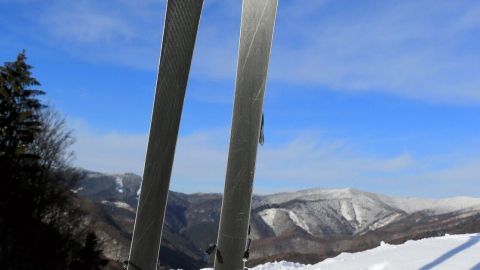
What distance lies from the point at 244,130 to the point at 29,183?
958 inches

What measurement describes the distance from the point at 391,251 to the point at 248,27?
10.9 metres

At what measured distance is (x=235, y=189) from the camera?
250 inches

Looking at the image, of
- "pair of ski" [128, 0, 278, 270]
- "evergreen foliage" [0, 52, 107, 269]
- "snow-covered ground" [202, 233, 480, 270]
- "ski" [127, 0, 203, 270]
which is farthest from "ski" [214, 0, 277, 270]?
"evergreen foliage" [0, 52, 107, 269]

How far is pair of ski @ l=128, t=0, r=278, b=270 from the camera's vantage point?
611cm

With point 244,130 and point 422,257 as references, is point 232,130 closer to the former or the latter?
point 244,130

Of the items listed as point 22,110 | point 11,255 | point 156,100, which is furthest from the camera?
point 22,110

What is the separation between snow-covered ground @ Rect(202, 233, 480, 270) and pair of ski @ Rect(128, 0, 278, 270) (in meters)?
6.83

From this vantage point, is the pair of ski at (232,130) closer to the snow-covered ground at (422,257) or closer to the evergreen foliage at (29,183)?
the snow-covered ground at (422,257)

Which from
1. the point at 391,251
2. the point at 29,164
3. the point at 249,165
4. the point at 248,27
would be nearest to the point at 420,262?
the point at 391,251

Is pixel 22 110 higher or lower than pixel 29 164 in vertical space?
higher

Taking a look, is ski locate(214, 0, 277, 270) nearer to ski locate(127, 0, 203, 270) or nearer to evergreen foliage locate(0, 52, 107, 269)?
ski locate(127, 0, 203, 270)

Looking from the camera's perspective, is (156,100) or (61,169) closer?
(156,100)

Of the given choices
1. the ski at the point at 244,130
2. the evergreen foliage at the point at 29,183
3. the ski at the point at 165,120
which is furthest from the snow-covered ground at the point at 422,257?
the evergreen foliage at the point at 29,183

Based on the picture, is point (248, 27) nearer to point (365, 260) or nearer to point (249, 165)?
point (249, 165)
